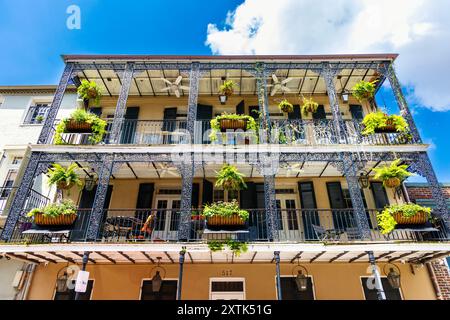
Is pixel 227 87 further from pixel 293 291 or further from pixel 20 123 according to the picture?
pixel 20 123

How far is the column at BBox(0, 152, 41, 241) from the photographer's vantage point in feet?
25.2

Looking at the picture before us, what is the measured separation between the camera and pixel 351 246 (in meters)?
7.31

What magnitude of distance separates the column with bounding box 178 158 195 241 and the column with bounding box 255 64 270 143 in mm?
2478

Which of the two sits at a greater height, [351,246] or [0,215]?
[0,215]

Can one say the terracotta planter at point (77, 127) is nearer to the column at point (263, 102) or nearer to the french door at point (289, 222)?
the column at point (263, 102)

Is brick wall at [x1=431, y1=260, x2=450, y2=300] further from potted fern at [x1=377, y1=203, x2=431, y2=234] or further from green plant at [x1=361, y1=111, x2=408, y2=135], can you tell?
green plant at [x1=361, y1=111, x2=408, y2=135]

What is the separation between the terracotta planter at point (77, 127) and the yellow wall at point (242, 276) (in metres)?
4.26

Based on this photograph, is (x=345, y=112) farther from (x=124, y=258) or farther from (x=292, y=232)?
(x=124, y=258)

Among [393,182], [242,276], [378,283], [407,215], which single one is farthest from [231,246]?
[393,182]

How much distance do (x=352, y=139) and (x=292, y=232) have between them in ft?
12.7

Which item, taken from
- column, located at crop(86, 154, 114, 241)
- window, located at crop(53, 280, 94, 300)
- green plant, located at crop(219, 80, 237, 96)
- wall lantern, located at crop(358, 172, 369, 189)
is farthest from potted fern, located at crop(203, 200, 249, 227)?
wall lantern, located at crop(358, 172, 369, 189)

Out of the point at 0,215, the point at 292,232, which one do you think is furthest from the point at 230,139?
the point at 0,215

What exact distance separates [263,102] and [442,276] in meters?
7.74
